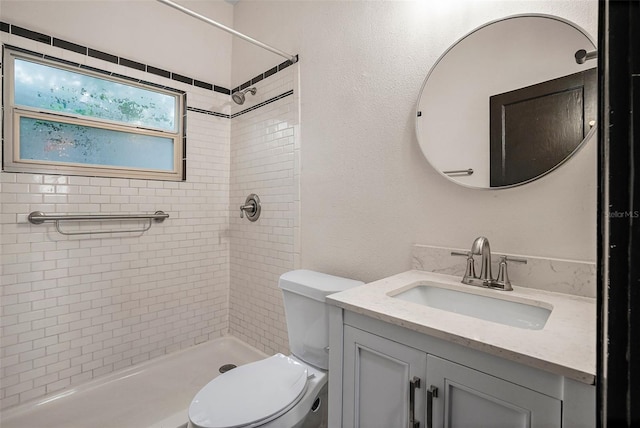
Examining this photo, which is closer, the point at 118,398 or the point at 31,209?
the point at 31,209

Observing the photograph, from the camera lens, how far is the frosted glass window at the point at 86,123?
1.73 m

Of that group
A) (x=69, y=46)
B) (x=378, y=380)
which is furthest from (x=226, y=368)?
(x=69, y=46)

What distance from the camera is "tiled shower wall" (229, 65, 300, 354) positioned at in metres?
2.04

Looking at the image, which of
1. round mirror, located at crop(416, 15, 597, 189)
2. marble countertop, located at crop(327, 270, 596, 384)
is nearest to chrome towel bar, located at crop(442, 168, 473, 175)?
round mirror, located at crop(416, 15, 597, 189)

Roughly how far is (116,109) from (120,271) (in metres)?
1.06

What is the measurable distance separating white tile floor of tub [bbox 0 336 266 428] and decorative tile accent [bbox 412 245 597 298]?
1.58m

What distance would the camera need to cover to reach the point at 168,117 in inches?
90.6

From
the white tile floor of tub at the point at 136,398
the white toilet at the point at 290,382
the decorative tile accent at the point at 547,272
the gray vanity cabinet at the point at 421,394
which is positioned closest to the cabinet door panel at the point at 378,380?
the gray vanity cabinet at the point at 421,394

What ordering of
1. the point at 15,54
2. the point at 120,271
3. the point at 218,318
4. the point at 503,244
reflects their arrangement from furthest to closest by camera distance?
the point at 218,318 → the point at 120,271 → the point at 15,54 → the point at 503,244

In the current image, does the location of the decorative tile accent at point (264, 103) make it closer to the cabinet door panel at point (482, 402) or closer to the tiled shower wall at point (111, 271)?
the tiled shower wall at point (111, 271)

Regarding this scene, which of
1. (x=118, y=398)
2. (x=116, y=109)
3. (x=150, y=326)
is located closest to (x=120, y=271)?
(x=150, y=326)

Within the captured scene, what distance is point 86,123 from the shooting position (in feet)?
6.36

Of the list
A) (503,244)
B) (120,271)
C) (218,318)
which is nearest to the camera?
Answer: (503,244)
